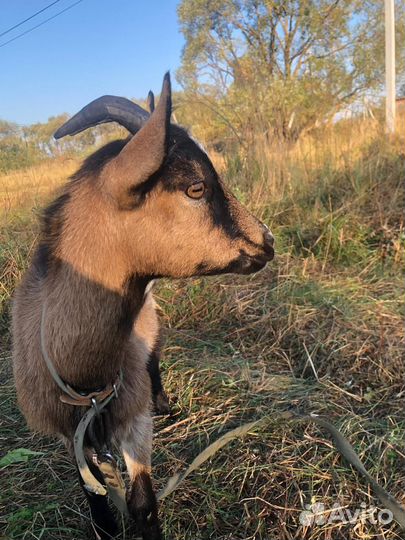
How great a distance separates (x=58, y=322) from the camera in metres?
1.54

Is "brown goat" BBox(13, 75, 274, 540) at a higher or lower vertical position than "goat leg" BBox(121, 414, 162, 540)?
higher

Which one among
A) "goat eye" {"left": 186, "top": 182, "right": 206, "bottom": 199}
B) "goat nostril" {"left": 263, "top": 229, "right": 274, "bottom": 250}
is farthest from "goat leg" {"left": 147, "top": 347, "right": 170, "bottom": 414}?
"goat eye" {"left": 186, "top": 182, "right": 206, "bottom": 199}

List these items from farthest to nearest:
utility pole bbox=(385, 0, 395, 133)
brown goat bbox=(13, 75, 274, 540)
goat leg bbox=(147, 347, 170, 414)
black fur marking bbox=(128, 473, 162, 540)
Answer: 1. utility pole bbox=(385, 0, 395, 133)
2. goat leg bbox=(147, 347, 170, 414)
3. black fur marking bbox=(128, 473, 162, 540)
4. brown goat bbox=(13, 75, 274, 540)

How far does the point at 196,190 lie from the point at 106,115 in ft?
1.70

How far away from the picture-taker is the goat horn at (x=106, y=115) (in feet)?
5.65

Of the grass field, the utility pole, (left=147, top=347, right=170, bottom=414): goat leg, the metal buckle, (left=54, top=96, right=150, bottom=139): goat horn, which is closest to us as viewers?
the metal buckle

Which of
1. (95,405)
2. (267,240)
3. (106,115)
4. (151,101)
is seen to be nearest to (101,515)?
(95,405)

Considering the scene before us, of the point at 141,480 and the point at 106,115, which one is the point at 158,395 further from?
the point at 106,115

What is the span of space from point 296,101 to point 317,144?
1338mm

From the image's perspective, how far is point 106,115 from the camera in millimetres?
1730

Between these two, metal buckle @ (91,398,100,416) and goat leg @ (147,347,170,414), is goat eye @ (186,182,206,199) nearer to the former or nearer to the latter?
metal buckle @ (91,398,100,416)

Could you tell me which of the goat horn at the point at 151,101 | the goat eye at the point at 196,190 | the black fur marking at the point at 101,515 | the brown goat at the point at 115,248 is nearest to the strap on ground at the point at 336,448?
the black fur marking at the point at 101,515

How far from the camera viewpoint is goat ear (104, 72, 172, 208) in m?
1.27

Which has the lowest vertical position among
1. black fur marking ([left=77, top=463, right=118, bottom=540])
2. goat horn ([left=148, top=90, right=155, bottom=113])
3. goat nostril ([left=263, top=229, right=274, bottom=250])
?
black fur marking ([left=77, top=463, right=118, bottom=540])
